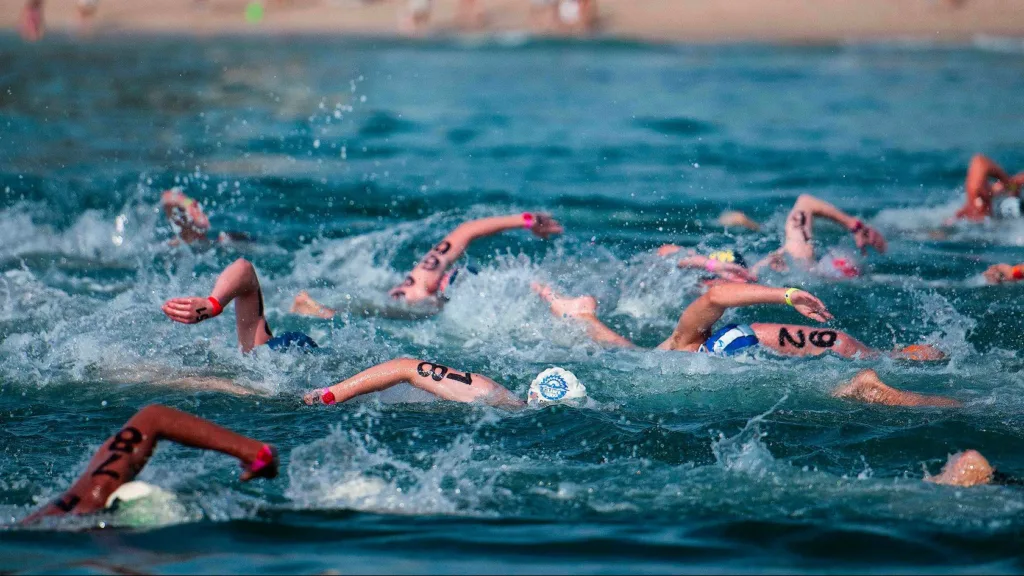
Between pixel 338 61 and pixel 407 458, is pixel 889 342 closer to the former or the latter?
pixel 407 458

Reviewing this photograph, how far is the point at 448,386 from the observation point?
8445 mm

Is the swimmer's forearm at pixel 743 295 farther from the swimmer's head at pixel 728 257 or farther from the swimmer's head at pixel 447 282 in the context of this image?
the swimmer's head at pixel 447 282

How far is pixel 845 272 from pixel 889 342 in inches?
66.5

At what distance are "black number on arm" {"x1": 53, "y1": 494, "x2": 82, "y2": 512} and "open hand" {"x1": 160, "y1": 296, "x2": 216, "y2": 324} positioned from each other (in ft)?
5.16

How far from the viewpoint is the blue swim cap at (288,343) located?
9.19m

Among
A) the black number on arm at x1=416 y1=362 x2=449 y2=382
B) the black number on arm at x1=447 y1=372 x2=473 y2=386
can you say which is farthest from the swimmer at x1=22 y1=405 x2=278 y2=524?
the black number on arm at x1=447 y1=372 x2=473 y2=386

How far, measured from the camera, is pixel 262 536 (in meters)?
6.74

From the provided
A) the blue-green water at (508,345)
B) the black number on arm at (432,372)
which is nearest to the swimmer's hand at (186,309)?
the blue-green water at (508,345)

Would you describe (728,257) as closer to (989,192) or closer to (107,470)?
(989,192)

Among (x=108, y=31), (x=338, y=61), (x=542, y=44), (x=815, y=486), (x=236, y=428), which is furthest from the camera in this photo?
(x=108, y=31)

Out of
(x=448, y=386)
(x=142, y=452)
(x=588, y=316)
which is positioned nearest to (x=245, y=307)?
(x=448, y=386)

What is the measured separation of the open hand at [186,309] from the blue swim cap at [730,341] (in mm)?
3828

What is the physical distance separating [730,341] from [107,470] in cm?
487

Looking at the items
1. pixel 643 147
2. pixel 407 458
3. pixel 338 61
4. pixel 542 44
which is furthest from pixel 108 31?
pixel 407 458
